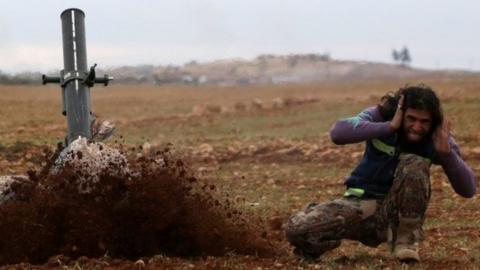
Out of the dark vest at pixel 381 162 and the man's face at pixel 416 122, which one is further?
the dark vest at pixel 381 162

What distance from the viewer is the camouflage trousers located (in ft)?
18.3

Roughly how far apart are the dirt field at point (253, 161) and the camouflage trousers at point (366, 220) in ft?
0.47

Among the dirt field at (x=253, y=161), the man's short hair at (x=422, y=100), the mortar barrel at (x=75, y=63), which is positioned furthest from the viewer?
the mortar barrel at (x=75, y=63)

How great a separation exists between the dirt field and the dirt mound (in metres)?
0.03

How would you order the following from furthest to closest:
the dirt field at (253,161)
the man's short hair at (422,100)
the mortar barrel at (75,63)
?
the mortar barrel at (75,63), the dirt field at (253,161), the man's short hair at (422,100)

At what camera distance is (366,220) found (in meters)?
5.82

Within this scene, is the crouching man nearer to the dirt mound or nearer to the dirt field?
the dirt field

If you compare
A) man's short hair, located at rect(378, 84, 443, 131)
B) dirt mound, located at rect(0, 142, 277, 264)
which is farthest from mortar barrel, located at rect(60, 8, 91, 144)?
man's short hair, located at rect(378, 84, 443, 131)

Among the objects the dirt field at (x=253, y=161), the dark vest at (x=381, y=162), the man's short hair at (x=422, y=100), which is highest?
the man's short hair at (x=422, y=100)

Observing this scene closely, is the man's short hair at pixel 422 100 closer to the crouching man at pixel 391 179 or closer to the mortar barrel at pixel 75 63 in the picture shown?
the crouching man at pixel 391 179

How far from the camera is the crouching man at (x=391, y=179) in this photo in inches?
215

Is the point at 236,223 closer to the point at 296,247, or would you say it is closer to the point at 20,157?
the point at 296,247

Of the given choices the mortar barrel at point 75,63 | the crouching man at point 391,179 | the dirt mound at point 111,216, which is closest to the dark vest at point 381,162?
the crouching man at point 391,179

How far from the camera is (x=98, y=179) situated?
18.3ft
